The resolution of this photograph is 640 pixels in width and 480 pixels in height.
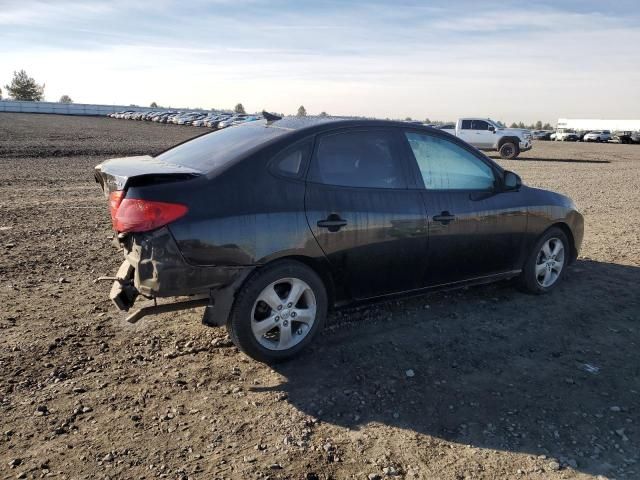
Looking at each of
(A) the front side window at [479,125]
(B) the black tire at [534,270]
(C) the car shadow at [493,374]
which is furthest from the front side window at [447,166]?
(A) the front side window at [479,125]

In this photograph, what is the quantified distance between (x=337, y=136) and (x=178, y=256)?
155 centimetres

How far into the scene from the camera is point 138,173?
358 centimetres

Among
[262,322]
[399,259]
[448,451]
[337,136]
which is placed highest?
[337,136]

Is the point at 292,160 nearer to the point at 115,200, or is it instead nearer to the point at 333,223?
the point at 333,223

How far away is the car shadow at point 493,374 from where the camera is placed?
320 cm

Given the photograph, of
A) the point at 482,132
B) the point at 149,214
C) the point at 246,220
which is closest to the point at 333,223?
the point at 246,220

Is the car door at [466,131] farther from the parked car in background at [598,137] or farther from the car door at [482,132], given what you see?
the parked car in background at [598,137]

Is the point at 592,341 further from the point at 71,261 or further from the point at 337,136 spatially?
the point at 71,261

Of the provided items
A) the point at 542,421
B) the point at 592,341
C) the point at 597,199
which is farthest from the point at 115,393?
the point at 597,199

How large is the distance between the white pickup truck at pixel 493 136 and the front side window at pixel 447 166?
21.5 m

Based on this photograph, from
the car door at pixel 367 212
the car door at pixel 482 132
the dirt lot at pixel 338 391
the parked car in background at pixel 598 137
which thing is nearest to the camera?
the dirt lot at pixel 338 391

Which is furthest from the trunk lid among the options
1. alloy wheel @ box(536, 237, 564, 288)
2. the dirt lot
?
alloy wheel @ box(536, 237, 564, 288)

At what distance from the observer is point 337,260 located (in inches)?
159

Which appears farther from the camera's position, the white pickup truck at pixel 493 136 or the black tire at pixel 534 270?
the white pickup truck at pixel 493 136
